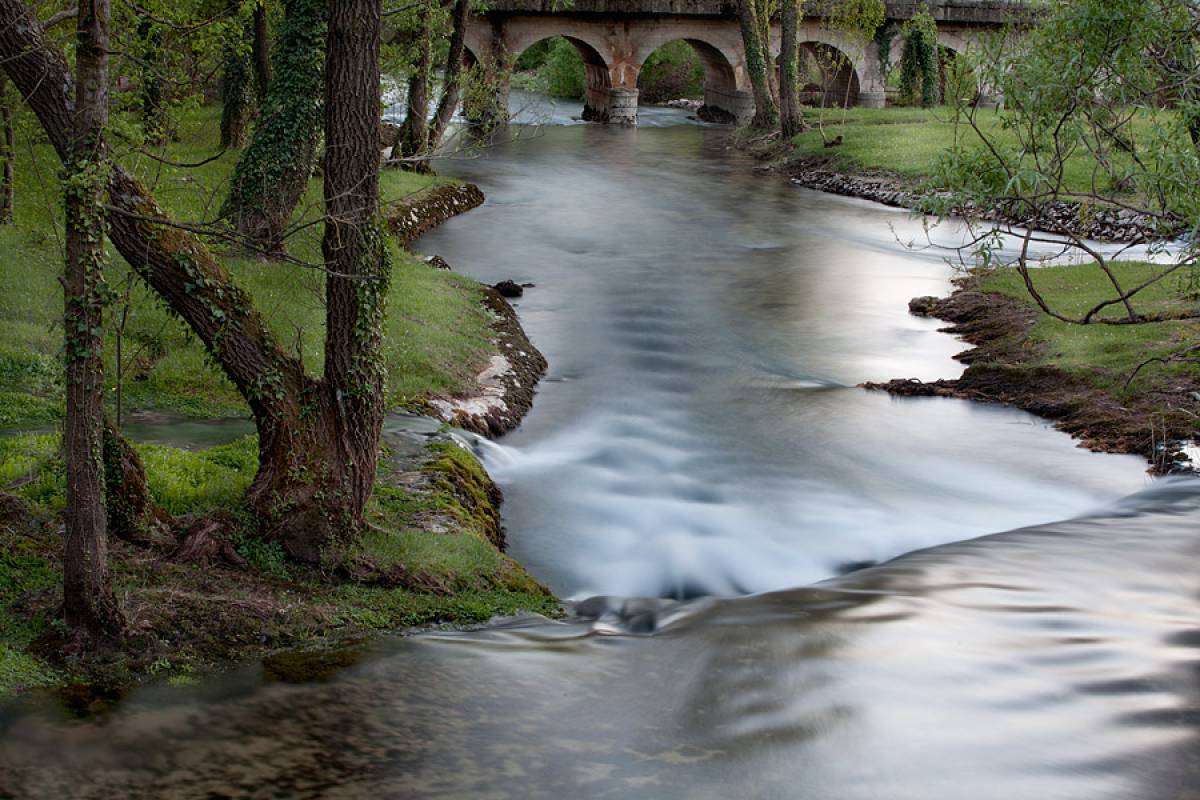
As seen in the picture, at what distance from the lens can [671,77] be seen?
7306 cm

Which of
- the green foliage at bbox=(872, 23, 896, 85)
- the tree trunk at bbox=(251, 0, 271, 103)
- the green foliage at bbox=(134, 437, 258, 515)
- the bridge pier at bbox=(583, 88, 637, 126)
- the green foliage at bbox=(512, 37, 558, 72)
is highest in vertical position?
the green foliage at bbox=(512, 37, 558, 72)

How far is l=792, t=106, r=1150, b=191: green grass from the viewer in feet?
113

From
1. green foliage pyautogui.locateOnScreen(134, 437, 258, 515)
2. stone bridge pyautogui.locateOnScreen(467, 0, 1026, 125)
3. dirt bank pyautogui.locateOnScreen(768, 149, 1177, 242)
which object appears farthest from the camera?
stone bridge pyautogui.locateOnScreen(467, 0, 1026, 125)

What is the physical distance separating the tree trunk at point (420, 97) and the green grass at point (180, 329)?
859cm

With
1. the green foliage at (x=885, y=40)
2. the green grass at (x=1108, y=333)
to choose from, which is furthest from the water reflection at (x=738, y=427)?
the green foliage at (x=885, y=40)

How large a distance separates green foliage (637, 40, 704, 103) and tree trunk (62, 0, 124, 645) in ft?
221

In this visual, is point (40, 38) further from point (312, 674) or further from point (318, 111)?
point (318, 111)

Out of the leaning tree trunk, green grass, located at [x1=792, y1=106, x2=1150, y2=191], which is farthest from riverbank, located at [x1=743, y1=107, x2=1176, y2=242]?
the leaning tree trunk

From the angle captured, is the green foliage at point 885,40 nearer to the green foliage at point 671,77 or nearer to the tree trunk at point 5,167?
the green foliage at point 671,77

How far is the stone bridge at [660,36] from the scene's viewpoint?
2183 inches

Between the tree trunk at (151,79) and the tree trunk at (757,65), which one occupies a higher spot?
the tree trunk at (757,65)

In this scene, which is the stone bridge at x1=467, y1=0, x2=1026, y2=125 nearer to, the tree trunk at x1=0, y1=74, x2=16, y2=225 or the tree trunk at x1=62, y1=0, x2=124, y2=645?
the tree trunk at x1=0, y1=74, x2=16, y2=225

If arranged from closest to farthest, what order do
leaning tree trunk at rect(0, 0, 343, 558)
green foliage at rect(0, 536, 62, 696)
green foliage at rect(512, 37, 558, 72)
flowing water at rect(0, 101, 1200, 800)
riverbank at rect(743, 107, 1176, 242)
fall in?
flowing water at rect(0, 101, 1200, 800), green foliage at rect(0, 536, 62, 696), leaning tree trunk at rect(0, 0, 343, 558), riverbank at rect(743, 107, 1176, 242), green foliage at rect(512, 37, 558, 72)

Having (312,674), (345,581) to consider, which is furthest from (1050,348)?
(312,674)
